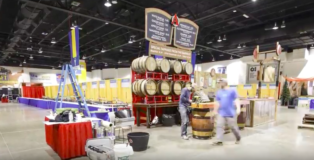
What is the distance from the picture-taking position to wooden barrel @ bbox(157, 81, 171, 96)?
6543 mm

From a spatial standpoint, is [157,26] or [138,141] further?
[157,26]

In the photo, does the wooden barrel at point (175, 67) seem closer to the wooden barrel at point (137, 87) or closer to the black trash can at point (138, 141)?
the wooden barrel at point (137, 87)

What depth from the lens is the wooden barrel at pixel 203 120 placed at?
4.67 m

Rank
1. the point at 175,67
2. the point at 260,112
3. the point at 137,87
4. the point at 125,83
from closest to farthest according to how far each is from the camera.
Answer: the point at 137,87
the point at 260,112
the point at 175,67
the point at 125,83

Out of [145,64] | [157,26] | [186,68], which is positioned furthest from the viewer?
[186,68]

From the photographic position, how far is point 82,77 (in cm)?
1527

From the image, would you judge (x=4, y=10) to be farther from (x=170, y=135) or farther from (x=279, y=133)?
(x=279, y=133)

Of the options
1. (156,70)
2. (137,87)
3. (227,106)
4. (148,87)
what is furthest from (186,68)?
(227,106)

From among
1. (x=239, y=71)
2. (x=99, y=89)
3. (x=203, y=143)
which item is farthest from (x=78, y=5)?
(x=239, y=71)

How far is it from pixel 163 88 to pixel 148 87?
2.21 ft

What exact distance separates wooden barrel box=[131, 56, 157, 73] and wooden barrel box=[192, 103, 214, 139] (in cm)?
217

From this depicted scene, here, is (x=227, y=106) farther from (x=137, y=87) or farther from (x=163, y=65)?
(x=137, y=87)

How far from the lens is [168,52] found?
6.99 m

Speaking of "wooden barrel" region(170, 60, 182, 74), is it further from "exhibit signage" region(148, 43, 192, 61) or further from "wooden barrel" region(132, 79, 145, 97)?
"wooden barrel" region(132, 79, 145, 97)
